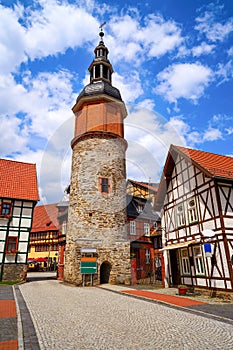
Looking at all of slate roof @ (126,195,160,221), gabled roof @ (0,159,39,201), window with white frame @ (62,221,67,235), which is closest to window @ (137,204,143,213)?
slate roof @ (126,195,160,221)

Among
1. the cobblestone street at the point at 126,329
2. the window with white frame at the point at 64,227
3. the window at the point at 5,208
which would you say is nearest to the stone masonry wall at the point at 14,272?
the window at the point at 5,208

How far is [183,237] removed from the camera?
48.8 ft

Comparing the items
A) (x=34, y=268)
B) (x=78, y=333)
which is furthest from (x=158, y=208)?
(x=34, y=268)

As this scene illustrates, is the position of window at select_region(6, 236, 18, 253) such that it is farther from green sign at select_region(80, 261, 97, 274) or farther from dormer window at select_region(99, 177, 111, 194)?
dormer window at select_region(99, 177, 111, 194)

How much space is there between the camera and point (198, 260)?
44.1ft

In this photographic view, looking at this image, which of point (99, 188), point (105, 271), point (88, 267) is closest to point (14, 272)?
point (88, 267)

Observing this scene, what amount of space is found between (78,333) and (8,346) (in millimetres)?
1580

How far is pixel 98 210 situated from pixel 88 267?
406cm

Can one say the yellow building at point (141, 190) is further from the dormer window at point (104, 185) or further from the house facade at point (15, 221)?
the house facade at point (15, 221)

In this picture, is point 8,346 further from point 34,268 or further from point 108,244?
point 34,268

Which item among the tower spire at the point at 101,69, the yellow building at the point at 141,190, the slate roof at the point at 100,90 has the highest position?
→ the tower spire at the point at 101,69

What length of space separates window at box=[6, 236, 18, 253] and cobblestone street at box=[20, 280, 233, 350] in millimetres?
10395

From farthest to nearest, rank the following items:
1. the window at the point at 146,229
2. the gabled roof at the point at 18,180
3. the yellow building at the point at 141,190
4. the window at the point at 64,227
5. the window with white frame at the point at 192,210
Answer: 1. the yellow building at the point at 141,190
2. the window at the point at 64,227
3. the window at the point at 146,229
4. the gabled roof at the point at 18,180
5. the window with white frame at the point at 192,210

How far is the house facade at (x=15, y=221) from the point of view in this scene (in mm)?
18297
